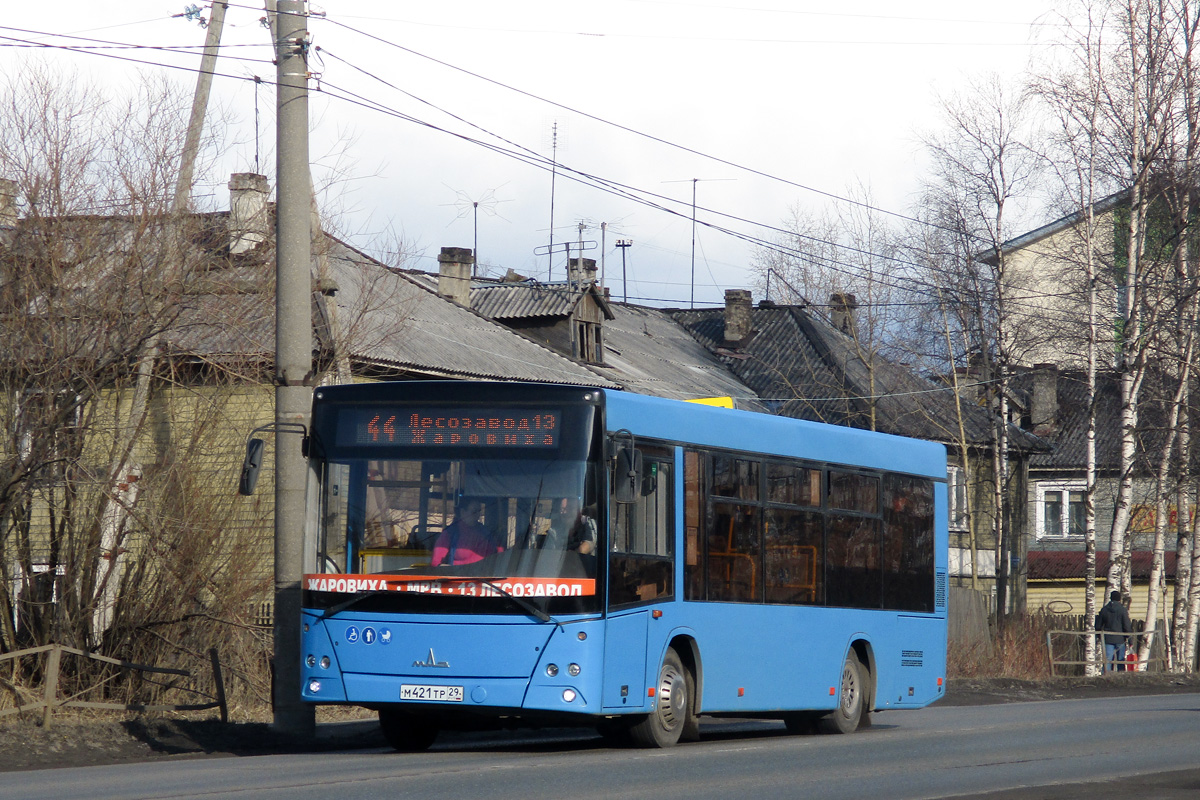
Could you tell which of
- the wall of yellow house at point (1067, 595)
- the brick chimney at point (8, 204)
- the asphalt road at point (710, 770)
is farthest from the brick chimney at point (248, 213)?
the wall of yellow house at point (1067, 595)

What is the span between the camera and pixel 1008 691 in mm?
25594

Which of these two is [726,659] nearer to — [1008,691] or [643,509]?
[643,509]

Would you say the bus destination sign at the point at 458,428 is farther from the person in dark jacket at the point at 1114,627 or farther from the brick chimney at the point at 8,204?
the person in dark jacket at the point at 1114,627

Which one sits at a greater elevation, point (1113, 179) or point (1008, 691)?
point (1113, 179)

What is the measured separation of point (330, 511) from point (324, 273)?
8.31 metres

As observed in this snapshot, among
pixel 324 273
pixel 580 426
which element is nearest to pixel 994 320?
pixel 324 273

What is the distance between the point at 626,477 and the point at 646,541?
81 centimetres

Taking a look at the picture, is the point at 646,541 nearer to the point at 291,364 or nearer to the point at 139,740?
the point at 291,364

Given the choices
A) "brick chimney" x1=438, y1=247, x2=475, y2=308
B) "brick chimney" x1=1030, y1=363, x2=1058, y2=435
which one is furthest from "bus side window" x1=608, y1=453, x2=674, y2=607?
"brick chimney" x1=1030, y1=363, x2=1058, y2=435

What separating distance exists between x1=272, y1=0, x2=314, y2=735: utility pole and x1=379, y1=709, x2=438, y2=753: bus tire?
1120 mm

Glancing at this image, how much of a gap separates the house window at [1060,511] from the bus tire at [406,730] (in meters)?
42.1

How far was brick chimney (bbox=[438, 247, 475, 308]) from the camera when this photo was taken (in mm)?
36531

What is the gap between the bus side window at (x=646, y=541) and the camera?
11.8 m

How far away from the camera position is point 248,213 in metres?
18.2
